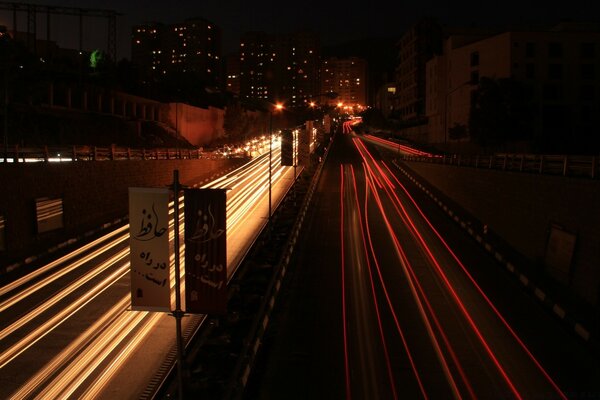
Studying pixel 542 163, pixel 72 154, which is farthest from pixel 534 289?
pixel 72 154

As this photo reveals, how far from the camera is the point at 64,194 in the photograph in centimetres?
2711

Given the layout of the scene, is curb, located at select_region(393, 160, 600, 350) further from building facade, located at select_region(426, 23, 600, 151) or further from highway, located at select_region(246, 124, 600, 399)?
building facade, located at select_region(426, 23, 600, 151)

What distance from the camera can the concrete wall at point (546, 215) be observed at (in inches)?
704

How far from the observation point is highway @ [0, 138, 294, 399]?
11.6 m

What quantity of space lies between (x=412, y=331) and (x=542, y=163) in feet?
40.4

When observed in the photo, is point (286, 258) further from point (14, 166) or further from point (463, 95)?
point (463, 95)

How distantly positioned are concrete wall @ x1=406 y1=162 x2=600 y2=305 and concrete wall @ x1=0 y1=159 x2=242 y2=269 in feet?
65.2

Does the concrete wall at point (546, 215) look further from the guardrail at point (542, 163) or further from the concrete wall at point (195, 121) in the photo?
the concrete wall at point (195, 121)

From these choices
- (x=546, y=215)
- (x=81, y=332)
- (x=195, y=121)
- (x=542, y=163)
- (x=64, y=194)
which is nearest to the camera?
(x=81, y=332)

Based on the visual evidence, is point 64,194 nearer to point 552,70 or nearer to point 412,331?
point 412,331

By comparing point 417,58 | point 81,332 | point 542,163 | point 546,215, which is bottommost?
point 81,332

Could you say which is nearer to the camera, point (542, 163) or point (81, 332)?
point (81, 332)

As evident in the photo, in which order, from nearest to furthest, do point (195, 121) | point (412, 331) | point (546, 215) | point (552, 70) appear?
point (412, 331)
point (546, 215)
point (552, 70)
point (195, 121)

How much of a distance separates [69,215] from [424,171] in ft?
114
